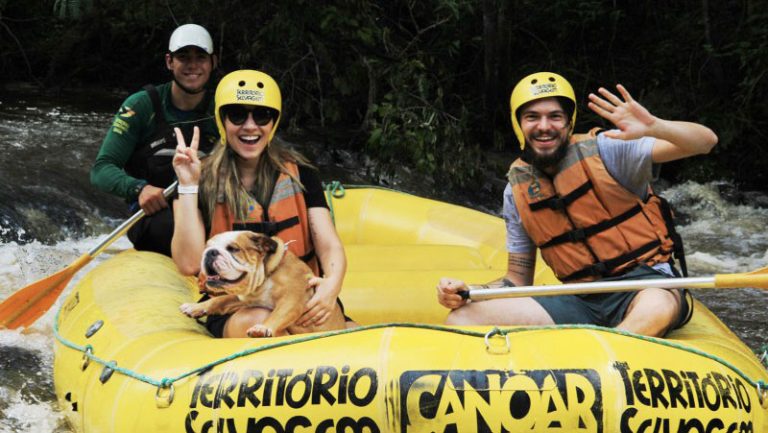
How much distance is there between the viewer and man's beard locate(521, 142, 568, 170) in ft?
10.2

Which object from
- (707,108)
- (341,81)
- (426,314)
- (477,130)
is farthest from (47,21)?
(426,314)

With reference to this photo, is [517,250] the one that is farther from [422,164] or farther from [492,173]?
[492,173]

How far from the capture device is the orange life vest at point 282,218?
9.64 feet

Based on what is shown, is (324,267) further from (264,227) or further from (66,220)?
(66,220)

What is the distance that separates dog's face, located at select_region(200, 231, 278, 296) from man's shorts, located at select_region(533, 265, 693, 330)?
88 cm

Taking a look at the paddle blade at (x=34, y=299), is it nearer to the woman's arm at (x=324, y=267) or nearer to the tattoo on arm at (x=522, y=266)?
the woman's arm at (x=324, y=267)

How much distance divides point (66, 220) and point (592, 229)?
3.99 metres

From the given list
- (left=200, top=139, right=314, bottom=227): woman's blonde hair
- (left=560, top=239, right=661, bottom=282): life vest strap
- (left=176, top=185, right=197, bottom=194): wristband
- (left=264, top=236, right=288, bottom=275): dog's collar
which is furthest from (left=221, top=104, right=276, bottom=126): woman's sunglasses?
(left=560, top=239, right=661, bottom=282): life vest strap

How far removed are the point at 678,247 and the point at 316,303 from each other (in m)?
1.12

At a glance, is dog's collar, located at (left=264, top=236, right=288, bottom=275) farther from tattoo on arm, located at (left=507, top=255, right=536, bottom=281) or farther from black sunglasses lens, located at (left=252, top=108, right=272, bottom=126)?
tattoo on arm, located at (left=507, top=255, right=536, bottom=281)

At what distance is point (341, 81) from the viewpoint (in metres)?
7.44

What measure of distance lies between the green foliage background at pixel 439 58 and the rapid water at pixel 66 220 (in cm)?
40

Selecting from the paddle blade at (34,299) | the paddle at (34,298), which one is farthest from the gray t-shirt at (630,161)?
the paddle blade at (34,299)

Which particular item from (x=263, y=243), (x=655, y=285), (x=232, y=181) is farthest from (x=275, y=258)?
(x=655, y=285)
